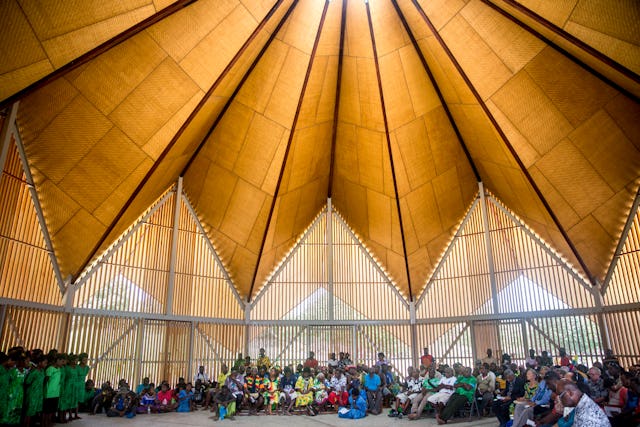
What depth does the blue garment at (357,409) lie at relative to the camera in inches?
517

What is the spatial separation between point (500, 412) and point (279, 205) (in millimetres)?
11185

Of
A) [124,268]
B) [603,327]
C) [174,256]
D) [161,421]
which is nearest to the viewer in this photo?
[161,421]

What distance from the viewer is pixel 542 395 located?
9.70 meters

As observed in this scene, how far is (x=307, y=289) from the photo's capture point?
20375 millimetres

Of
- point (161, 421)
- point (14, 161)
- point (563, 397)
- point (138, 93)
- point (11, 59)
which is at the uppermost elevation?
point (138, 93)

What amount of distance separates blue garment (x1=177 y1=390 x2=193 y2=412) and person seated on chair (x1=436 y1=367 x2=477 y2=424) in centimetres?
771

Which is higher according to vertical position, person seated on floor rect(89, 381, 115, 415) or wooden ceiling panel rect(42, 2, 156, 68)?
wooden ceiling panel rect(42, 2, 156, 68)

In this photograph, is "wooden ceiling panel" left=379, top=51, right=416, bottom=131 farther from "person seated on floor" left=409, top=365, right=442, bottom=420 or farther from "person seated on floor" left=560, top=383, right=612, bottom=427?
"person seated on floor" left=560, top=383, right=612, bottom=427

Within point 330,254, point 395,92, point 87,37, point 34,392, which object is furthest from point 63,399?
point 395,92

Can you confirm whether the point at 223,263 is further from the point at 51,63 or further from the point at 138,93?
the point at 51,63

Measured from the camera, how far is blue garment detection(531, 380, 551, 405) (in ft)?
31.0

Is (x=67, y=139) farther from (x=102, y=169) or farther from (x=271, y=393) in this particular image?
(x=271, y=393)

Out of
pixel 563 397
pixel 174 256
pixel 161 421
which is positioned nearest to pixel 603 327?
pixel 563 397

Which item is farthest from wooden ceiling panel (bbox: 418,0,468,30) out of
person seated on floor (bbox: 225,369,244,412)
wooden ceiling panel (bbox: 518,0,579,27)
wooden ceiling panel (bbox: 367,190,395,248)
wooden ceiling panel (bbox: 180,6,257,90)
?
person seated on floor (bbox: 225,369,244,412)
